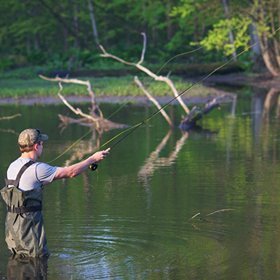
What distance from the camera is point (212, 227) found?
12305 mm

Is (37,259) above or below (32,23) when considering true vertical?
below

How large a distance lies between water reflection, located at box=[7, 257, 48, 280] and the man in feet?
0.35

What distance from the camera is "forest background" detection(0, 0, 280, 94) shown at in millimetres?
47000

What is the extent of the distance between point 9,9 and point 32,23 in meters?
2.70

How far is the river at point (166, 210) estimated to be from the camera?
10281mm

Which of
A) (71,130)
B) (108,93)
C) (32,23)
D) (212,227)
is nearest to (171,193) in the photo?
(212,227)

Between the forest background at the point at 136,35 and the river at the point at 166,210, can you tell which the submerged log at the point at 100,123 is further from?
the forest background at the point at 136,35

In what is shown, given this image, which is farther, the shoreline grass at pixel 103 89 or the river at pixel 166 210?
the shoreline grass at pixel 103 89

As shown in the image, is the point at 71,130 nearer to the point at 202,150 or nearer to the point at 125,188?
the point at 202,150

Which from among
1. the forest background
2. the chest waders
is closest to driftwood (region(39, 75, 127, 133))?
the chest waders

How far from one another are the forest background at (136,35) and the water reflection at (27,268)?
3206cm

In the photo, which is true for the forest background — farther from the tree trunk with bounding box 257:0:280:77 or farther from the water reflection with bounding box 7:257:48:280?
the water reflection with bounding box 7:257:48:280

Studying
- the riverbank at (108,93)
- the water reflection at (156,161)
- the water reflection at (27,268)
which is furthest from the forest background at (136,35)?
the water reflection at (27,268)

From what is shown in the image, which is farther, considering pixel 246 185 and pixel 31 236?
pixel 246 185
